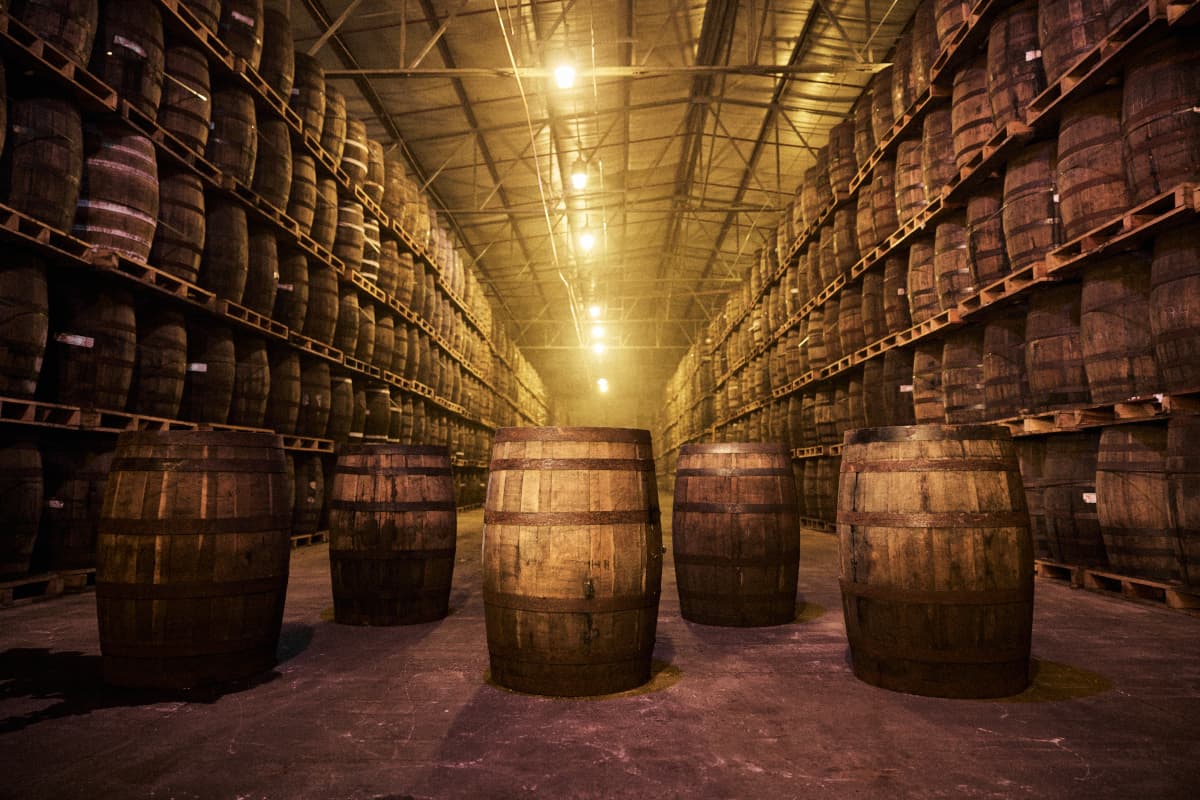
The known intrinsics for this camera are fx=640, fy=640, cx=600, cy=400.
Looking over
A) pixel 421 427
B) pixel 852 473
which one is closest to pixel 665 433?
pixel 421 427

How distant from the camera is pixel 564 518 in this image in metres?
2.90

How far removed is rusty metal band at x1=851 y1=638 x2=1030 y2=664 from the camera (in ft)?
9.08

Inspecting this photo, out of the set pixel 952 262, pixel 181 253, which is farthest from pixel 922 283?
pixel 181 253

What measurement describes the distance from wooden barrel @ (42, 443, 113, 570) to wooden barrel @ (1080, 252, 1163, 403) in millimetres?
7491

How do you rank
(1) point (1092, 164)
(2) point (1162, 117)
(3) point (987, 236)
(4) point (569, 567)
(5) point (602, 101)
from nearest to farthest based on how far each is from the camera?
1. (4) point (569, 567)
2. (2) point (1162, 117)
3. (1) point (1092, 164)
4. (3) point (987, 236)
5. (5) point (602, 101)

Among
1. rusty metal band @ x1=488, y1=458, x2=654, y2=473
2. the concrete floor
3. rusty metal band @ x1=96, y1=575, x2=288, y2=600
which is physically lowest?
the concrete floor

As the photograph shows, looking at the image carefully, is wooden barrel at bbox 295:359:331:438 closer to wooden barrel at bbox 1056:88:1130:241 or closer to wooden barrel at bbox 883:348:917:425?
wooden barrel at bbox 883:348:917:425

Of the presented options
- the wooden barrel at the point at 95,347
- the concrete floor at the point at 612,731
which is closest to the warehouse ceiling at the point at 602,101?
the wooden barrel at the point at 95,347

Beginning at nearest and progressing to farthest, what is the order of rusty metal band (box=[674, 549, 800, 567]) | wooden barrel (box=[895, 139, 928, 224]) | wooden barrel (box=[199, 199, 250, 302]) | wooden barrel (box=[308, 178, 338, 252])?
1. rusty metal band (box=[674, 549, 800, 567])
2. wooden barrel (box=[199, 199, 250, 302])
3. wooden barrel (box=[895, 139, 928, 224])
4. wooden barrel (box=[308, 178, 338, 252])

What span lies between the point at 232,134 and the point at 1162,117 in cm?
813

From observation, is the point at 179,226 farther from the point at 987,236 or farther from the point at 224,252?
the point at 987,236

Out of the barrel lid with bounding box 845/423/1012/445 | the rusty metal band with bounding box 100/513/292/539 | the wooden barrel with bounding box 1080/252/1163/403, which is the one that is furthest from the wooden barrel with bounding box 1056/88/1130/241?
the rusty metal band with bounding box 100/513/292/539

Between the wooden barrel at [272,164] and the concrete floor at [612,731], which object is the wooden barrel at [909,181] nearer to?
the concrete floor at [612,731]

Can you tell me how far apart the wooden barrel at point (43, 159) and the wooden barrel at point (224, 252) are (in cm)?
174
